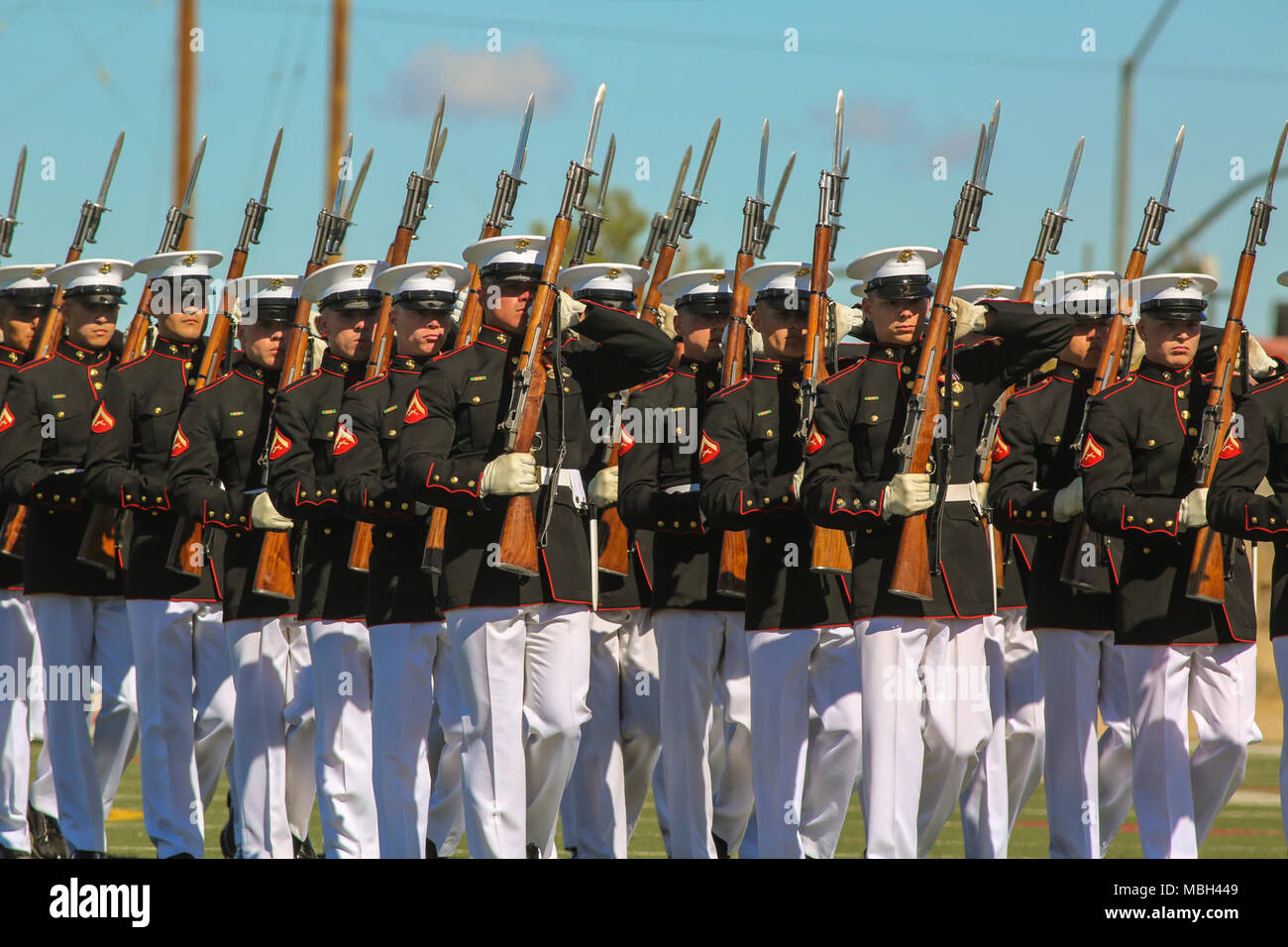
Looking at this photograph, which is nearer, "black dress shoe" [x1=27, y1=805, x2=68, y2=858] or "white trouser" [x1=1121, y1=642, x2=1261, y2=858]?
"white trouser" [x1=1121, y1=642, x2=1261, y2=858]

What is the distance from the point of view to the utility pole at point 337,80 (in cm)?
2033

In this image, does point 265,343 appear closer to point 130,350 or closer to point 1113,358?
point 130,350

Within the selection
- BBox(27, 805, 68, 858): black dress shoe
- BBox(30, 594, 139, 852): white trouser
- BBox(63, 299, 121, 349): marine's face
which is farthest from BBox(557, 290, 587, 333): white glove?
BBox(27, 805, 68, 858): black dress shoe

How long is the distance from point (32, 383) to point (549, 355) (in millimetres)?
3624

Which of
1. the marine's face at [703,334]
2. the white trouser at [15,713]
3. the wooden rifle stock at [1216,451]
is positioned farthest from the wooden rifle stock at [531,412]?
the white trouser at [15,713]

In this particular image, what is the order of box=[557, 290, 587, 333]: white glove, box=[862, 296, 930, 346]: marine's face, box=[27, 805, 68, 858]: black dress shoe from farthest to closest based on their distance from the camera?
1. box=[27, 805, 68, 858]: black dress shoe
2. box=[862, 296, 930, 346]: marine's face
3. box=[557, 290, 587, 333]: white glove

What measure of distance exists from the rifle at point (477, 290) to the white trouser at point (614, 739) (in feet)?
4.31

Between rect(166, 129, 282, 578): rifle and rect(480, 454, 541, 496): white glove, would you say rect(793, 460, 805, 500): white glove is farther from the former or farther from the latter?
rect(166, 129, 282, 578): rifle

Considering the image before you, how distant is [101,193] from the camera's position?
40.6 ft

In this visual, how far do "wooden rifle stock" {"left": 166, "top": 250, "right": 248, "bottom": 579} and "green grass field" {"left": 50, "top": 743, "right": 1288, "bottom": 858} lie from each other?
5.91 feet

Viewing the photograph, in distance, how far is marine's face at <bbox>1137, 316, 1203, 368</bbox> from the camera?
27.6ft

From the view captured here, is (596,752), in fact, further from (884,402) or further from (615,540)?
(884,402)

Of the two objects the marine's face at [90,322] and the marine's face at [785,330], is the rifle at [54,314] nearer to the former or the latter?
the marine's face at [90,322]

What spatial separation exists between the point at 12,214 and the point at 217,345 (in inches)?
126
